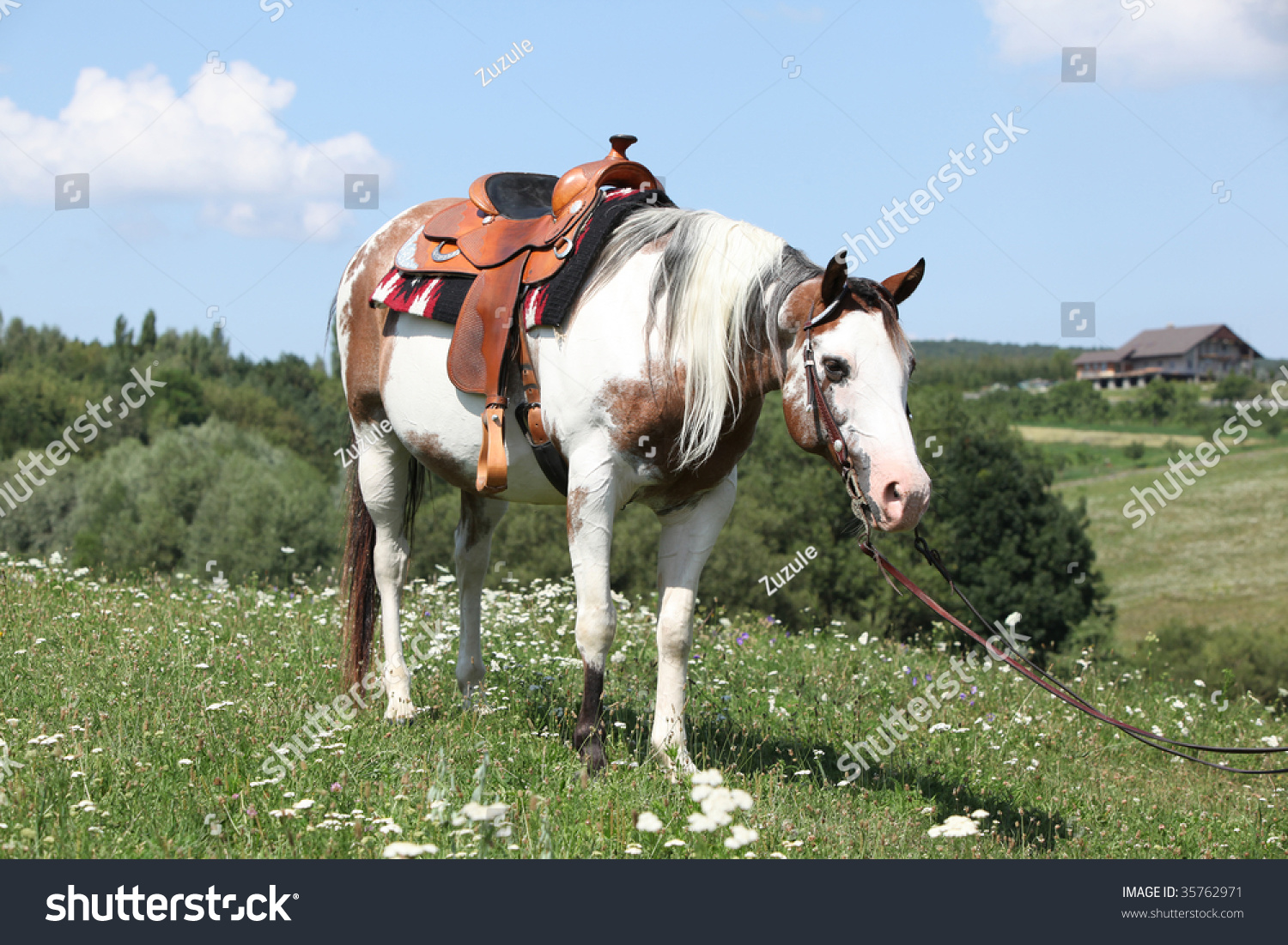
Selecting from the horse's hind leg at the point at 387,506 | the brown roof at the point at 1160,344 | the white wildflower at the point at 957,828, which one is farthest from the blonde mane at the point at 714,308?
the brown roof at the point at 1160,344

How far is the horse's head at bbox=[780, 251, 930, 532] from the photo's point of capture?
3910 millimetres

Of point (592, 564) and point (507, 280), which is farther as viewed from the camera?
point (507, 280)

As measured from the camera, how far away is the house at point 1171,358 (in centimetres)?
A: 11800

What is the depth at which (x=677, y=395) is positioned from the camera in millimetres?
4426

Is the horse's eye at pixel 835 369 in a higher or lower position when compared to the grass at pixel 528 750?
Answer: higher

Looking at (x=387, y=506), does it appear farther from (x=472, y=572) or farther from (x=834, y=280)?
(x=834, y=280)

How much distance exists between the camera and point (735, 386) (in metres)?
4.47

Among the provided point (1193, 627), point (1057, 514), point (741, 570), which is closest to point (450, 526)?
point (741, 570)

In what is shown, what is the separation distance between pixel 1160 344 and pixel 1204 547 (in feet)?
217

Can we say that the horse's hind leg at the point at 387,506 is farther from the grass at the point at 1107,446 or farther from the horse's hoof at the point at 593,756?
the grass at the point at 1107,446

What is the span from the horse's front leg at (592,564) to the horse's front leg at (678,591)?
31 centimetres

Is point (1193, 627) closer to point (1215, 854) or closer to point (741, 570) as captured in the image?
point (741, 570)
